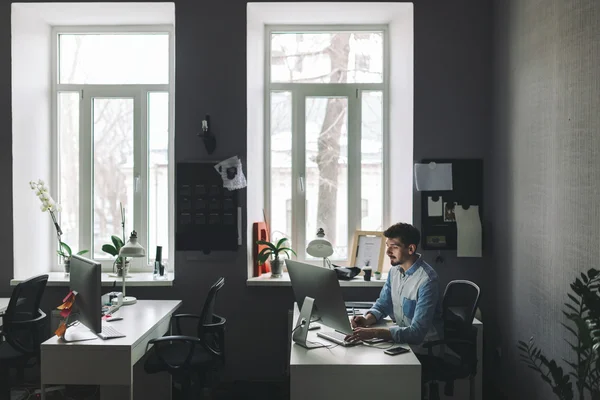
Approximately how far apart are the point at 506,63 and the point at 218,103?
2028 mm

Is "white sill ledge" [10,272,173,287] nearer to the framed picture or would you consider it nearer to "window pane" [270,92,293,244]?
"window pane" [270,92,293,244]

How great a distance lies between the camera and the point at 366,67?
4410 millimetres

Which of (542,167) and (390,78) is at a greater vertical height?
(390,78)

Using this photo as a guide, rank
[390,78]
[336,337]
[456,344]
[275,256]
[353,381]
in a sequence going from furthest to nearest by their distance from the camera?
[390,78] < [275,256] < [456,344] < [336,337] < [353,381]

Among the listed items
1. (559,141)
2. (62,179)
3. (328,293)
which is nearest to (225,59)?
(62,179)

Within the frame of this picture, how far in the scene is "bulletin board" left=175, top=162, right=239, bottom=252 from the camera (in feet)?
12.9

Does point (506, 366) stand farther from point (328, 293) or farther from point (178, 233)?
point (178, 233)

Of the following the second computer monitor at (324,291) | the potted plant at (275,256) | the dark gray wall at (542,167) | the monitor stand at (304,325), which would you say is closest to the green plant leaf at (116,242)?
the potted plant at (275,256)

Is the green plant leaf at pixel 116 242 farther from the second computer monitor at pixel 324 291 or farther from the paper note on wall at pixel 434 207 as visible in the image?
the paper note on wall at pixel 434 207

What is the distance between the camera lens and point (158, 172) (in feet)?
14.4

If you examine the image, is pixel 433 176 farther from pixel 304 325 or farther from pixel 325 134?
pixel 304 325

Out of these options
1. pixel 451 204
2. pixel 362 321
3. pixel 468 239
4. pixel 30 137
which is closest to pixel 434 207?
pixel 451 204

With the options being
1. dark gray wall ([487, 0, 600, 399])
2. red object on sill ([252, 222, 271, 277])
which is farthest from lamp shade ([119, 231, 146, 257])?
dark gray wall ([487, 0, 600, 399])

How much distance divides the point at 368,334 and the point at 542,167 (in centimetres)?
139
